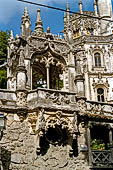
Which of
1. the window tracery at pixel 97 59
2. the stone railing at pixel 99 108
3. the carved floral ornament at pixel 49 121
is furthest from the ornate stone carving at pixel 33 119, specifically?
the window tracery at pixel 97 59

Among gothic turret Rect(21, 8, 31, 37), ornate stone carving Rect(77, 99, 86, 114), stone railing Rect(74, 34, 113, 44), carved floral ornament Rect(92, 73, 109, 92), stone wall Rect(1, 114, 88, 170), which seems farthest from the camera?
stone railing Rect(74, 34, 113, 44)

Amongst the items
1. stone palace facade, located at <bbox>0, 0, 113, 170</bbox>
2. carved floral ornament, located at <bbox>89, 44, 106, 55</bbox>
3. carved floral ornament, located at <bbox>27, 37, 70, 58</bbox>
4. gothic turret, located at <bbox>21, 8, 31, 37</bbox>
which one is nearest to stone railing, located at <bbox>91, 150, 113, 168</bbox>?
stone palace facade, located at <bbox>0, 0, 113, 170</bbox>

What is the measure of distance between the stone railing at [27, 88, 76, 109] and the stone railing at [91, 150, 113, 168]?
→ 282 centimetres

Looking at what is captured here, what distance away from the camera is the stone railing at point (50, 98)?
14.6 metres

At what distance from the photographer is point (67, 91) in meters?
16.1

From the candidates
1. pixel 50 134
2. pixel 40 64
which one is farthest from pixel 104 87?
pixel 50 134

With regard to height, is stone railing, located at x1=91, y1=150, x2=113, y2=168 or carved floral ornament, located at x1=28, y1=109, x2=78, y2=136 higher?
carved floral ornament, located at x1=28, y1=109, x2=78, y2=136

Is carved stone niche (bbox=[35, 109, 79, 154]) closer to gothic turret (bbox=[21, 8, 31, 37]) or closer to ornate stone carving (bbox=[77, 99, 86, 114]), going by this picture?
ornate stone carving (bbox=[77, 99, 86, 114])

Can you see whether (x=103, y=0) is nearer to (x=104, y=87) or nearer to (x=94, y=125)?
(x=104, y=87)

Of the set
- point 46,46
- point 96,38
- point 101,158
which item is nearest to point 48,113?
point 101,158

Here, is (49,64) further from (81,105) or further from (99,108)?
(99,108)

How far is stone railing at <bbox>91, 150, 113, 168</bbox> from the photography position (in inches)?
591

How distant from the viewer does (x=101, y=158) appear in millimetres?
15406

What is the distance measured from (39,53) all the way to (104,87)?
57.3 feet
